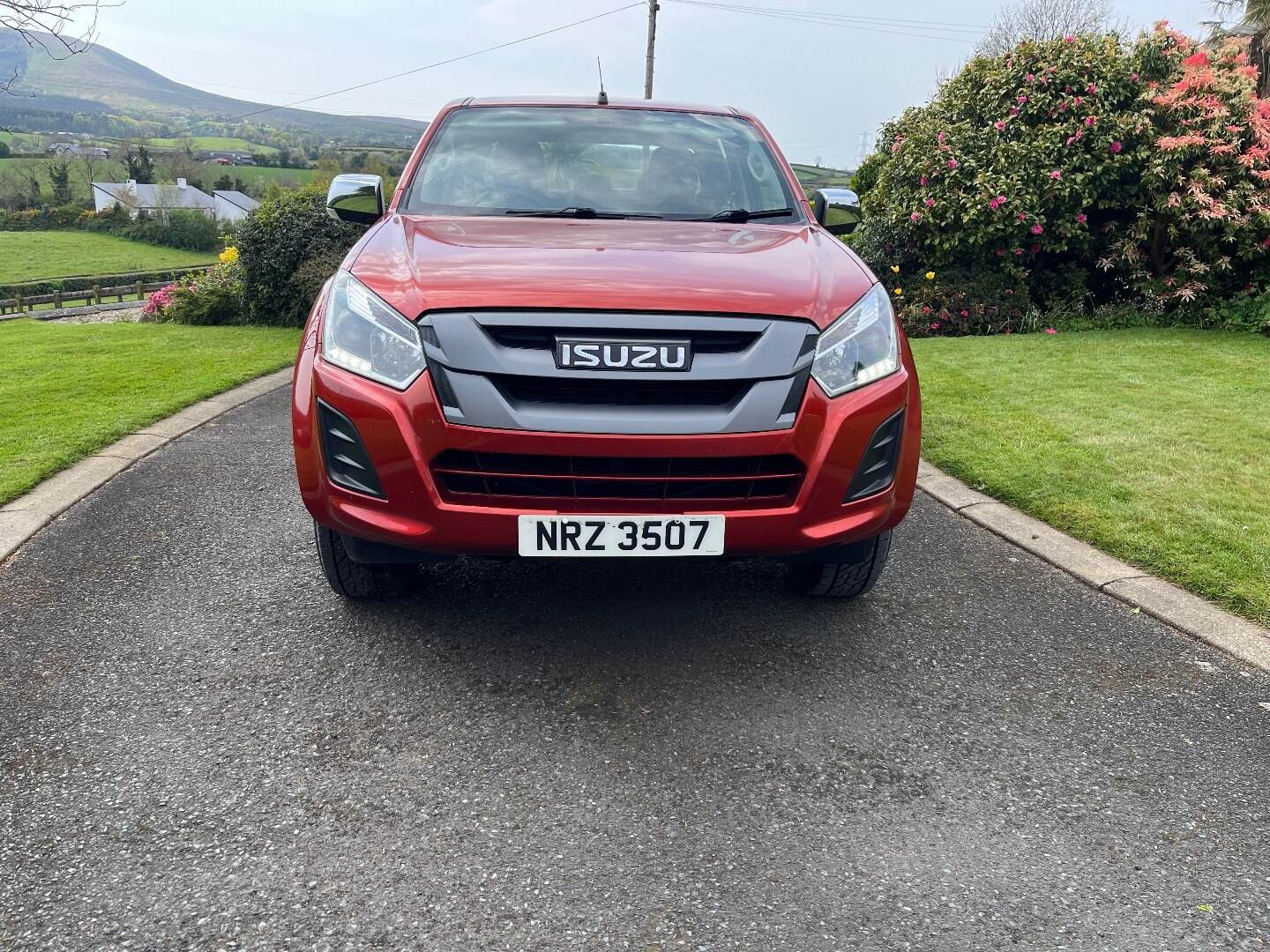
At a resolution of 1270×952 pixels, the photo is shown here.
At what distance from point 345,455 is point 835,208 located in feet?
8.13

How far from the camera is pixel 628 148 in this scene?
4.16 metres

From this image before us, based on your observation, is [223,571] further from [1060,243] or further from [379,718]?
[1060,243]

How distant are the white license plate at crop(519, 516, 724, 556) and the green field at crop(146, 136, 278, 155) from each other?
138 m

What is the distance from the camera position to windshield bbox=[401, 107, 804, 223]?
3867 mm

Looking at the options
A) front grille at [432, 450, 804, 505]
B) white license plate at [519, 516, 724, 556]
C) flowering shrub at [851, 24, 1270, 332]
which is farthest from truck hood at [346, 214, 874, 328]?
flowering shrub at [851, 24, 1270, 332]

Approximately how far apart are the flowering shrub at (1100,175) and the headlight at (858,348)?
25.7ft

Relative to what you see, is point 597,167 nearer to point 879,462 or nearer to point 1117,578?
point 879,462

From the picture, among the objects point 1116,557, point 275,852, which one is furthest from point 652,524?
point 1116,557

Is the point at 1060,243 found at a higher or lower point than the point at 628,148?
lower

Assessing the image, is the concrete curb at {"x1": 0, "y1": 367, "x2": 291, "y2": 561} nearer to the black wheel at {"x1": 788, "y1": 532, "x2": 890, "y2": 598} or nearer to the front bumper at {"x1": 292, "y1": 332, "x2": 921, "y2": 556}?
the front bumper at {"x1": 292, "y1": 332, "x2": 921, "y2": 556}

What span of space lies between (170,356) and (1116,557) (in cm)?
870

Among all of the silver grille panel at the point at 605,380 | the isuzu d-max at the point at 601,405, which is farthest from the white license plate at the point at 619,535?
Answer: the silver grille panel at the point at 605,380

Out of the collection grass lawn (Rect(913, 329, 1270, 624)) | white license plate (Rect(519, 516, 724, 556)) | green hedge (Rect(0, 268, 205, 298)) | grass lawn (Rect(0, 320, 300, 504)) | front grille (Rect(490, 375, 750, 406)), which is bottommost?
green hedge (Rect(0, 268, 205, 298))

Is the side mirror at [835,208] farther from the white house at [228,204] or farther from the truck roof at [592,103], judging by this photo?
the white house at [228,204]
